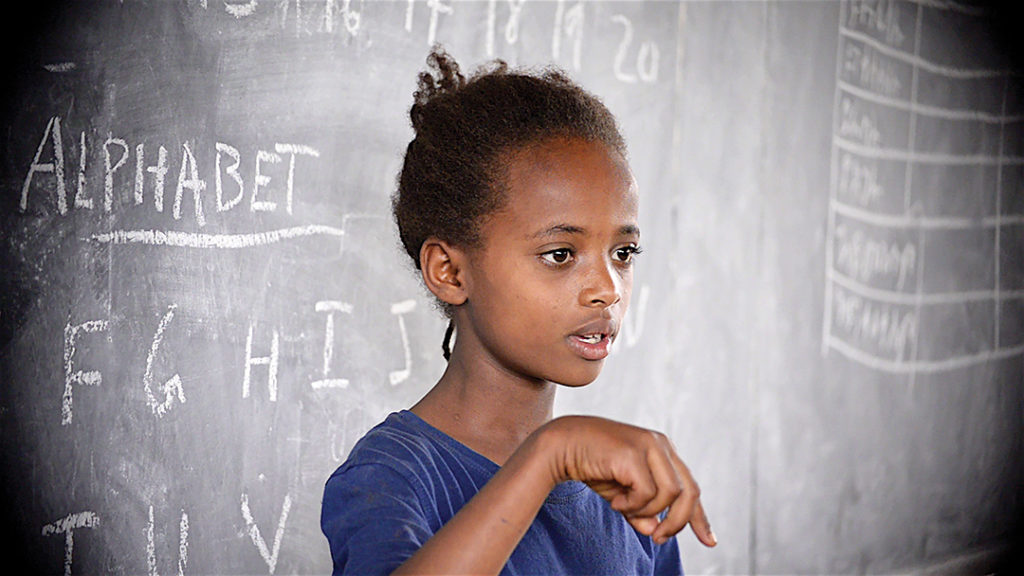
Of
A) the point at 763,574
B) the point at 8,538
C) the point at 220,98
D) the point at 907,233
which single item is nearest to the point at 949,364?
the point at 907,233

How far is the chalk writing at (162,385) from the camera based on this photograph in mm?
1292

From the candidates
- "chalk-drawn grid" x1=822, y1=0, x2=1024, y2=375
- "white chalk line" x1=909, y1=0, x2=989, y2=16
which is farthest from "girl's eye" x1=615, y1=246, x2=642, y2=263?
"white chalk line" x1=909, y1=0, x2=989, y2=16

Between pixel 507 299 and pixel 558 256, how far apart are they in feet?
0.21

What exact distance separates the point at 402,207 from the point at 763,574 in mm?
1484

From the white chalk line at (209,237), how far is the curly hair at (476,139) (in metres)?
0.32

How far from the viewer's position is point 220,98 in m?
1.37

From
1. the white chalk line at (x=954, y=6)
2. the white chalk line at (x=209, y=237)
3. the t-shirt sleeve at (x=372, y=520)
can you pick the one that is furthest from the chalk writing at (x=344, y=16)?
the white chalk line at (x=954, y=6)

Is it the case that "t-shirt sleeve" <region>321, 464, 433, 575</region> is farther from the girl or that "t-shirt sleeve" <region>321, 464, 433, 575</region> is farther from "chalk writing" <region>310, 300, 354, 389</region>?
"chalk writing" <region>310, 300, 354, 389</region>

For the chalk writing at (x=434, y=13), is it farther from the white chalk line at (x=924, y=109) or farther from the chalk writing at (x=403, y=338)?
the white chalk line at (x=924, y=109)

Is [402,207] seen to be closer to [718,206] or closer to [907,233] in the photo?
[718,206]

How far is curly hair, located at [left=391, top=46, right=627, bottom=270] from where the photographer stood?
107 centimetres

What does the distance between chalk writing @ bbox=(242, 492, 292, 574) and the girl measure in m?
0.44

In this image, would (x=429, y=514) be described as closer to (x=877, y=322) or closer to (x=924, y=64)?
(x=877, y=322)

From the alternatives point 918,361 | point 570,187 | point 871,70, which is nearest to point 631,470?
point 570,187
